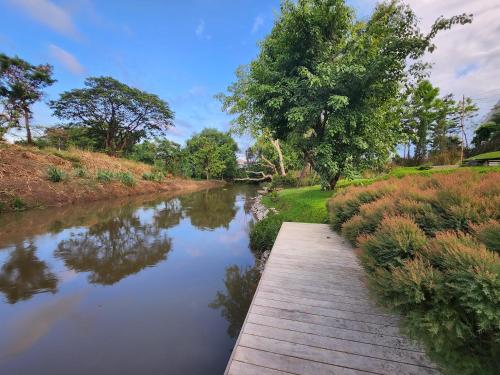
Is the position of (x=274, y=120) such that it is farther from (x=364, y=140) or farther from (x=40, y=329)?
(x=40, y=329)

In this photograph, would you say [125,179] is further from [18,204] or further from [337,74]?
[337,74]

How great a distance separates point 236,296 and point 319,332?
2465 mm

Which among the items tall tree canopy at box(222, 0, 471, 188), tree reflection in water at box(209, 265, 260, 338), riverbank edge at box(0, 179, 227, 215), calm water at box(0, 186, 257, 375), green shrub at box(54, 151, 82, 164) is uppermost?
tall tree canopy at box(222, 0, 471, 188)

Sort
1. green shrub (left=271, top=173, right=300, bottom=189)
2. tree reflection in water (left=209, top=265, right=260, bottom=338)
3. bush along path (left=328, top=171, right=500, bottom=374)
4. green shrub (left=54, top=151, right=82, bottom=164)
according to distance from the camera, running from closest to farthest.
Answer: bush along path (left=328, top=171, right=500, bottom=374) < tree reflection in water (left=209, top=265, right=260, bottom=338) < green shrub (left=54, top=151, right=82, bottom=164) < green shrub (left=271, top=173, right=300, bottom=189)

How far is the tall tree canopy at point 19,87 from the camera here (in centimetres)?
1469

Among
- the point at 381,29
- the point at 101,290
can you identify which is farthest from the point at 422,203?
the point at 381,29

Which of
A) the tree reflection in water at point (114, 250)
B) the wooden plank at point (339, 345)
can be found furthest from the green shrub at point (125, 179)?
the wooden plank at point (339, 345)

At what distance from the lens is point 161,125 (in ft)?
95.6

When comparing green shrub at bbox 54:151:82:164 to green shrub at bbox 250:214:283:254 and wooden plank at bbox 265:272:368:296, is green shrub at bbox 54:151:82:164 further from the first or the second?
wooden plank at bbox 265:272:368:296

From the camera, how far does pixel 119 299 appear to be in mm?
4023

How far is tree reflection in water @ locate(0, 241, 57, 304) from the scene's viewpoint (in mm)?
4125

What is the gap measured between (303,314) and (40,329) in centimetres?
358

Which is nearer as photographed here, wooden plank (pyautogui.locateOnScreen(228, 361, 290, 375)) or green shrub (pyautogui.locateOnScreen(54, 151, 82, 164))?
wooden plank (pyautogui.locateOnScreen(228, 361, 290, 375))

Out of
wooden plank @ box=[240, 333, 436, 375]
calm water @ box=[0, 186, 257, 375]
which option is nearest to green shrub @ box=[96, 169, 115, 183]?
calm water @ box=[0, 186, 257, 375]
